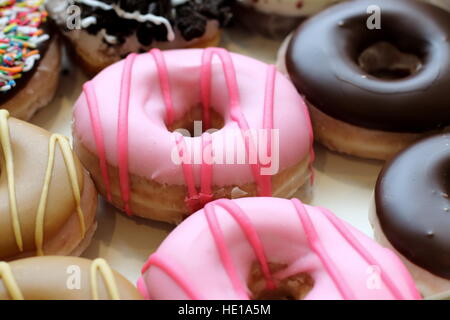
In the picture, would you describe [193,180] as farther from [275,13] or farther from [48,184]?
[275,13]

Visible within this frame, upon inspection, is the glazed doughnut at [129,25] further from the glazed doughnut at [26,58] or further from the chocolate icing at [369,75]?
the chocolate icing at [369,75]

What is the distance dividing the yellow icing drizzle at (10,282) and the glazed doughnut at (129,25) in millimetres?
861

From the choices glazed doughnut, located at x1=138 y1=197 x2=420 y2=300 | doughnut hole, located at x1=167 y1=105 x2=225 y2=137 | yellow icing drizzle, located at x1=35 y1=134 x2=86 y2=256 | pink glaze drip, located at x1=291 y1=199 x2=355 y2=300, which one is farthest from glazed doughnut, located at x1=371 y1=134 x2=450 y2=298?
yellow icing drizzle, located at x1=35 y1=134 x2=86 y2=256

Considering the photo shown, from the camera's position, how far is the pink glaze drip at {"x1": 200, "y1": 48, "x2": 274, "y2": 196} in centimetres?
158

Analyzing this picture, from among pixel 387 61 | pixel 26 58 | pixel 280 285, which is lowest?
pixel 280 285

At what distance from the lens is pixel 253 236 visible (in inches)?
55.0

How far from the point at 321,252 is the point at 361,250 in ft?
0.28

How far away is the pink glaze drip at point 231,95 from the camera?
1584mm

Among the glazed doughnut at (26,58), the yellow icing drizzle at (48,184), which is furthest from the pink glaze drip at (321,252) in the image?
the glazed doughnut at (26,58)

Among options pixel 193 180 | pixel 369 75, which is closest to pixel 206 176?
pixel 193 180

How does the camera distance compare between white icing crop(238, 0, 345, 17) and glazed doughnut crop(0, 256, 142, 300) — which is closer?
glazed doughnut crop(0, 256, 142, 300)

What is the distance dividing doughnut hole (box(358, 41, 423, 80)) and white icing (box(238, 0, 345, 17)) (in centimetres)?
24

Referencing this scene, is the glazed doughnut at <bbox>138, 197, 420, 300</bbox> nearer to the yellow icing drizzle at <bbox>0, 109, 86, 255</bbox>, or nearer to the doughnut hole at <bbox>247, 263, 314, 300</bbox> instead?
the doughnut hole at <bbox>247, 263, 314, 300</bbox>

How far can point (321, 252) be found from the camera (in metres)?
1.37
